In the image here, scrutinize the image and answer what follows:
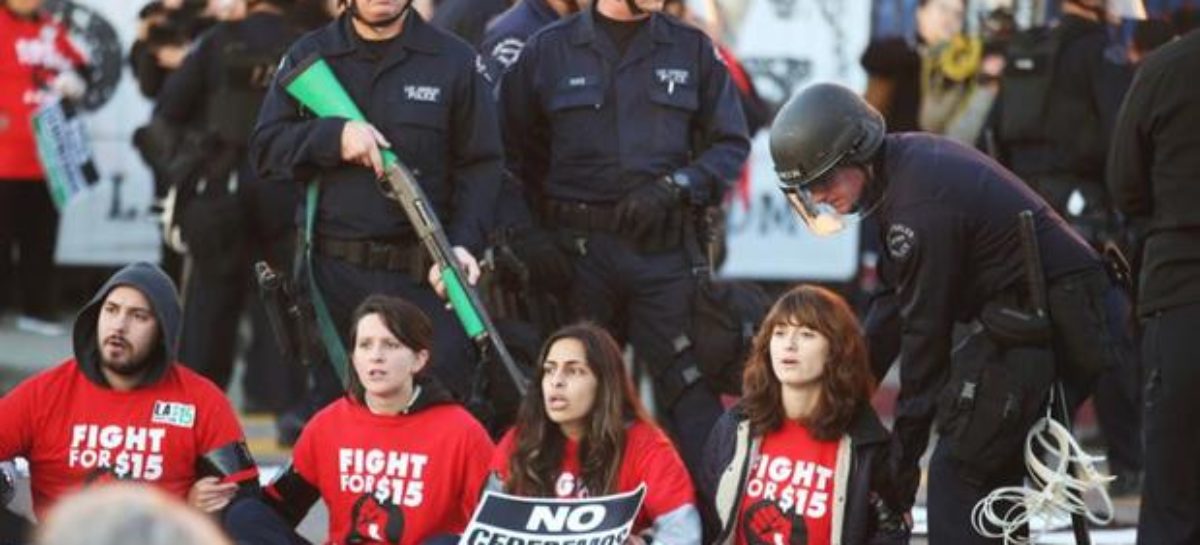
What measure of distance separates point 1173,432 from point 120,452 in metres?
2.76

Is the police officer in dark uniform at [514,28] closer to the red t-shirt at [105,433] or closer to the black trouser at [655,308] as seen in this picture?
the black trouser at [655,308]

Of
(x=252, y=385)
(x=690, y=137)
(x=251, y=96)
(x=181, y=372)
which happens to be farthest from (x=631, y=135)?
(x=252, y=385)

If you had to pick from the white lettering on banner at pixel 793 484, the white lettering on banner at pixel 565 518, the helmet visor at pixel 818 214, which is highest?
the helmet visor at pixel 818 214

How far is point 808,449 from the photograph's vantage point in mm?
7895

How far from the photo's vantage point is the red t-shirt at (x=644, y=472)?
7.86 m

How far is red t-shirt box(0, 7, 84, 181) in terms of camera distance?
13414 mm

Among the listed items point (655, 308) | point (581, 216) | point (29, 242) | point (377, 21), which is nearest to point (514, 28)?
point (581, 216)

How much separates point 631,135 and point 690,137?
0.85 feet

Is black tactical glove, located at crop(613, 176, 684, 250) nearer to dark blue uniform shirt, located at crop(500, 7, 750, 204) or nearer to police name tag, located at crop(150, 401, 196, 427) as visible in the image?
A: dark blue uniform shirt, located at crop(500, 7, 750, 204)

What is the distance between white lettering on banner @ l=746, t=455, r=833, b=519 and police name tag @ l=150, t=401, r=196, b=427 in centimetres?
151

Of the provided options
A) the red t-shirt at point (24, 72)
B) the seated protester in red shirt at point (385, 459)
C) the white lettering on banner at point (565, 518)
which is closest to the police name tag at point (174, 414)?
the seated protester in red shirt at point (385, 459)

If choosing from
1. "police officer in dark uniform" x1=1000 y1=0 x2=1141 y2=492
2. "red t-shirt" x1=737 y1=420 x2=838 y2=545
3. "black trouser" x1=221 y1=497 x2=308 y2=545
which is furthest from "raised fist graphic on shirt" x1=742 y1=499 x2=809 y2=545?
"police officer in dark uniform" x1=1000 y1=0 x2=1141 y2=492

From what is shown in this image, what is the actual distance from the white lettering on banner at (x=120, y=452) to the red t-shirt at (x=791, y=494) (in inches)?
62.0

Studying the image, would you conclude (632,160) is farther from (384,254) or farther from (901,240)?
(901,240)
